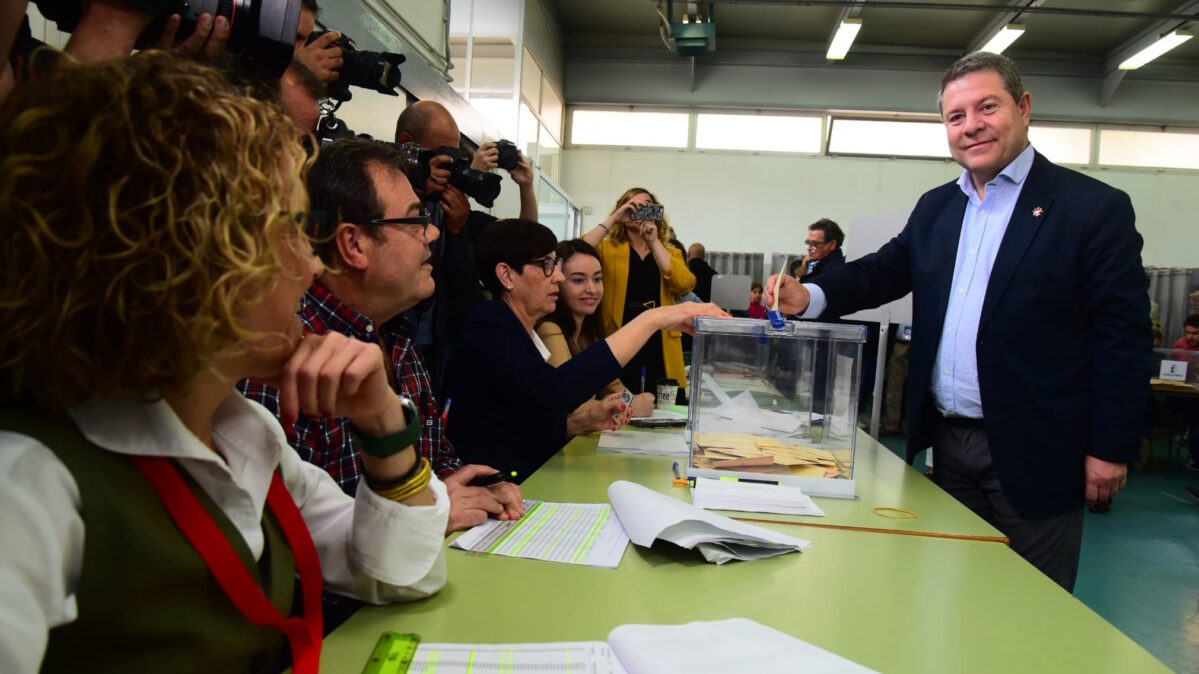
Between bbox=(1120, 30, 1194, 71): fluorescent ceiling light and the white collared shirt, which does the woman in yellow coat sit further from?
bbox=(1120, 30, 1194, 71): fluorescent ceiling light

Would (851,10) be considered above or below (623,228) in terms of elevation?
above

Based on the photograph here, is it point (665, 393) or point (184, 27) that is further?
point (665, 393)

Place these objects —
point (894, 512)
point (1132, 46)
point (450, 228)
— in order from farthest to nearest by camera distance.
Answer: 1. point (1132, 46)
2. point (450, 228)
3. point (894, 512)

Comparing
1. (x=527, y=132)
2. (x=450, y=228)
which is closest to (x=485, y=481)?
(x=450, y=228)

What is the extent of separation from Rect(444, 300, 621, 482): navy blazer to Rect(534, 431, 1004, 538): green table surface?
12 cm

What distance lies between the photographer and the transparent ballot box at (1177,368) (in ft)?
16.7

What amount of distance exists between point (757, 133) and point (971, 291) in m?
7.93

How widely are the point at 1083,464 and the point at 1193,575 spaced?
219 centimetres

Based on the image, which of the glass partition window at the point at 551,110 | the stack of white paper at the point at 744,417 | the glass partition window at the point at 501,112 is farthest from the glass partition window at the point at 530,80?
the stack of white paper at the point at 744,417

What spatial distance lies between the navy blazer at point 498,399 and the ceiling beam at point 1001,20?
629 cm

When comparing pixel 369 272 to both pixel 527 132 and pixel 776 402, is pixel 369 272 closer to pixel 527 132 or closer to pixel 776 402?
pixel 776 402

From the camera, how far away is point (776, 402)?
1784 mm

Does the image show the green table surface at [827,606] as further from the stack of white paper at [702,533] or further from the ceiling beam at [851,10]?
the ceiling beam at [851,10]

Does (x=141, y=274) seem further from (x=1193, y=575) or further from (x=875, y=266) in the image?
(x=1193, y=575)
